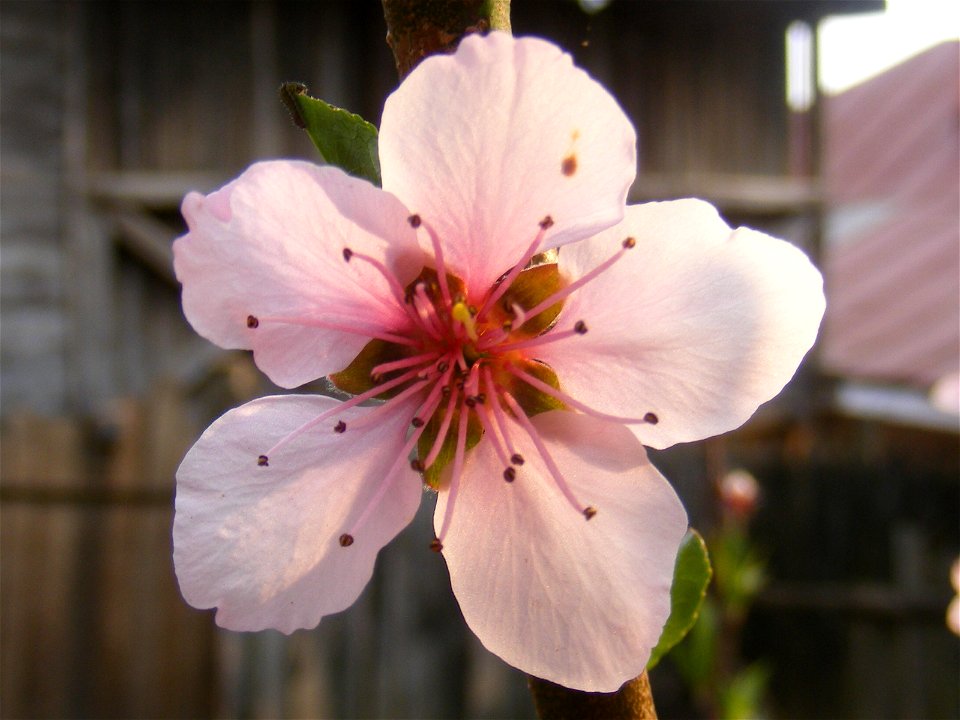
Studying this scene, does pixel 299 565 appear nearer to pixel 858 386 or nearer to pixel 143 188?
pixel 143 188

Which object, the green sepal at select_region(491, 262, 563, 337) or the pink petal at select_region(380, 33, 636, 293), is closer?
the pink petal at select_region(380, 33, 636, 293)

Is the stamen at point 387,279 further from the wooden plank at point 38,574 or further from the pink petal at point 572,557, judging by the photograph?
the wooden plank at point 38,574

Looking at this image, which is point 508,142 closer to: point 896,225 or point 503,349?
point 503,349

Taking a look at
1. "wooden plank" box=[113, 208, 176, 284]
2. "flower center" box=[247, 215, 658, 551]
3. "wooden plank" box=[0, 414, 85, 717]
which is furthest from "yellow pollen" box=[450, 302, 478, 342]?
"wooden plank" box=[113, 208, 176, 284]

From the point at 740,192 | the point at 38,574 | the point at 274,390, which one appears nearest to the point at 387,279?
the point at 274,390

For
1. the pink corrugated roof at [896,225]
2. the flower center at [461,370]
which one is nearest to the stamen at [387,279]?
the flower center at [461,370]

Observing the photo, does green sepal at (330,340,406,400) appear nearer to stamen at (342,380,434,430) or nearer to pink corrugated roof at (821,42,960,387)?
stamen at (342,380,434,430)
